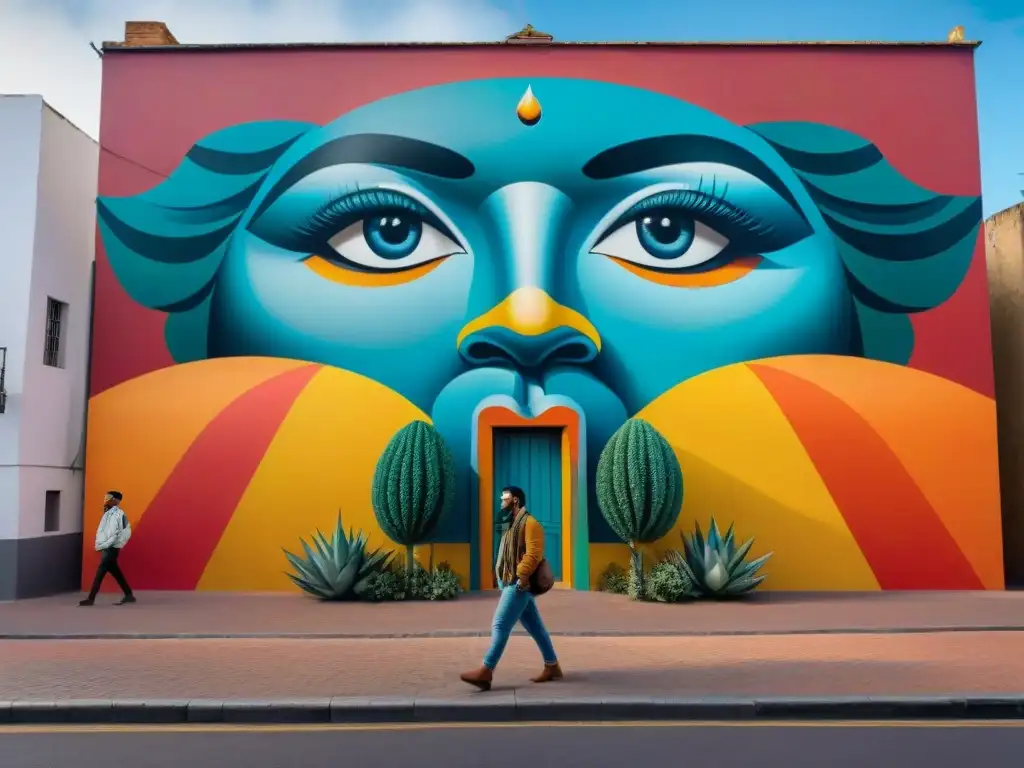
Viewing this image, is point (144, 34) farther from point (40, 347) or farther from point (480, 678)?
point (480, 678)

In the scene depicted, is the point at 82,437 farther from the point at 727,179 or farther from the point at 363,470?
the point at 727,179

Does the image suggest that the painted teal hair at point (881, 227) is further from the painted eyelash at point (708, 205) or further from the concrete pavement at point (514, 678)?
the concrete pavement at point (514, 678)

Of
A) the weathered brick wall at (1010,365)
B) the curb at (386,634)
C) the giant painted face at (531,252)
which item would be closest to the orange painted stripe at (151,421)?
the giant painted face at (531,252)

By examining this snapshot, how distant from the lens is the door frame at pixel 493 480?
14750mm

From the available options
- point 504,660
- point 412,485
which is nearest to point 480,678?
point 504,660

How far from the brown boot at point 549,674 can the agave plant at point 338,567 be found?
6.01 meters

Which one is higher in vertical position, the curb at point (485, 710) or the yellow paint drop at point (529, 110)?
the yellow paint drop at point (529, 110)

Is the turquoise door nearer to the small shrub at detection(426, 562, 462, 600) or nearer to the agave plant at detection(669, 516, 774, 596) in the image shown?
the small shrub at detection(426, 562, 462, 600)

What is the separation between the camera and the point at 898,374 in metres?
15.3

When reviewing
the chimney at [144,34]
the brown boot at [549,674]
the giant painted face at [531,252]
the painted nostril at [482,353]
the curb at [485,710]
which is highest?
the chimney at [144,34]

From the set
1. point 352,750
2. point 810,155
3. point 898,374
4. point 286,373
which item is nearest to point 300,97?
point 286,373

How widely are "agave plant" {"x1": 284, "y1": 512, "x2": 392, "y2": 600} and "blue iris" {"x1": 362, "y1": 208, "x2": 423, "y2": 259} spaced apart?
4350 mm

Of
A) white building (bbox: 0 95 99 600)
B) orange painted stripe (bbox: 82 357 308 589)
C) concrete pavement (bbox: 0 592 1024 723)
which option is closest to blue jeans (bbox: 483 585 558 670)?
concrete pavement (bbox: 0 592 1024 723)

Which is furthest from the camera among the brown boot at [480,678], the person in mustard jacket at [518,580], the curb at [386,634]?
the curb at [386,634]
